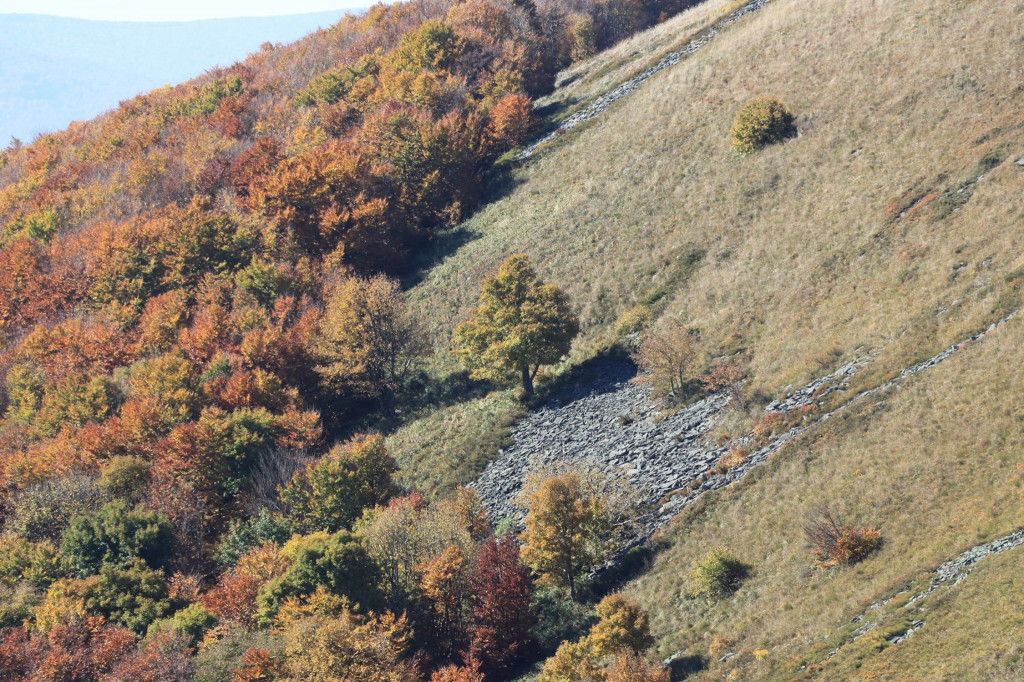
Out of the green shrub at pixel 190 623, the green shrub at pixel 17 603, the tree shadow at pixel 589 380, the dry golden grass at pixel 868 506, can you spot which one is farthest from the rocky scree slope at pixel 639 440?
the green shrub at pixel 17 603

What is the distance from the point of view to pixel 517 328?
61.3 metres

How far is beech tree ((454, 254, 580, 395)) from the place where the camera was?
61344mm

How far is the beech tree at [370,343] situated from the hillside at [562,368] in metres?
0.62

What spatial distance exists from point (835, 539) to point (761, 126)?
4523 cm

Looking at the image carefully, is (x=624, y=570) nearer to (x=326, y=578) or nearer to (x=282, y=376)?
(x=326, y=578)

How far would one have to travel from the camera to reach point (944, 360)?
42.9 metres

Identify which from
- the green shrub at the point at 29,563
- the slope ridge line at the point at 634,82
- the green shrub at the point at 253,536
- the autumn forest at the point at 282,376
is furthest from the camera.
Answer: the slope ridge line at the point at 634,82

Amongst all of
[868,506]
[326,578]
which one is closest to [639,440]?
[868,506]

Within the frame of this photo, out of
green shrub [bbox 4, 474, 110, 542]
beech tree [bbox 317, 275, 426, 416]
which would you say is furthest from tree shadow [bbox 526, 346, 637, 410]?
green shrub [bbox 4, 474, 110, 542]

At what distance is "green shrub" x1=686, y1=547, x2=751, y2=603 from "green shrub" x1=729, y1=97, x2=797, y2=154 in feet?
144

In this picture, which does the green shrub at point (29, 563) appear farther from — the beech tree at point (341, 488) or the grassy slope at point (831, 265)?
the grassy slope at point (831, 265)

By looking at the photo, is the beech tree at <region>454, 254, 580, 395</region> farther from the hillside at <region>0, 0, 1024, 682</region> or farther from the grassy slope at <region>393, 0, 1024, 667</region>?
the grassy slope at <region>393, 0, 1024, 667</region>

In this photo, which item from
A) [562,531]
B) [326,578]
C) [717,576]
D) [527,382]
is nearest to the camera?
[717,576]

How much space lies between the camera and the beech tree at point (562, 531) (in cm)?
4459
